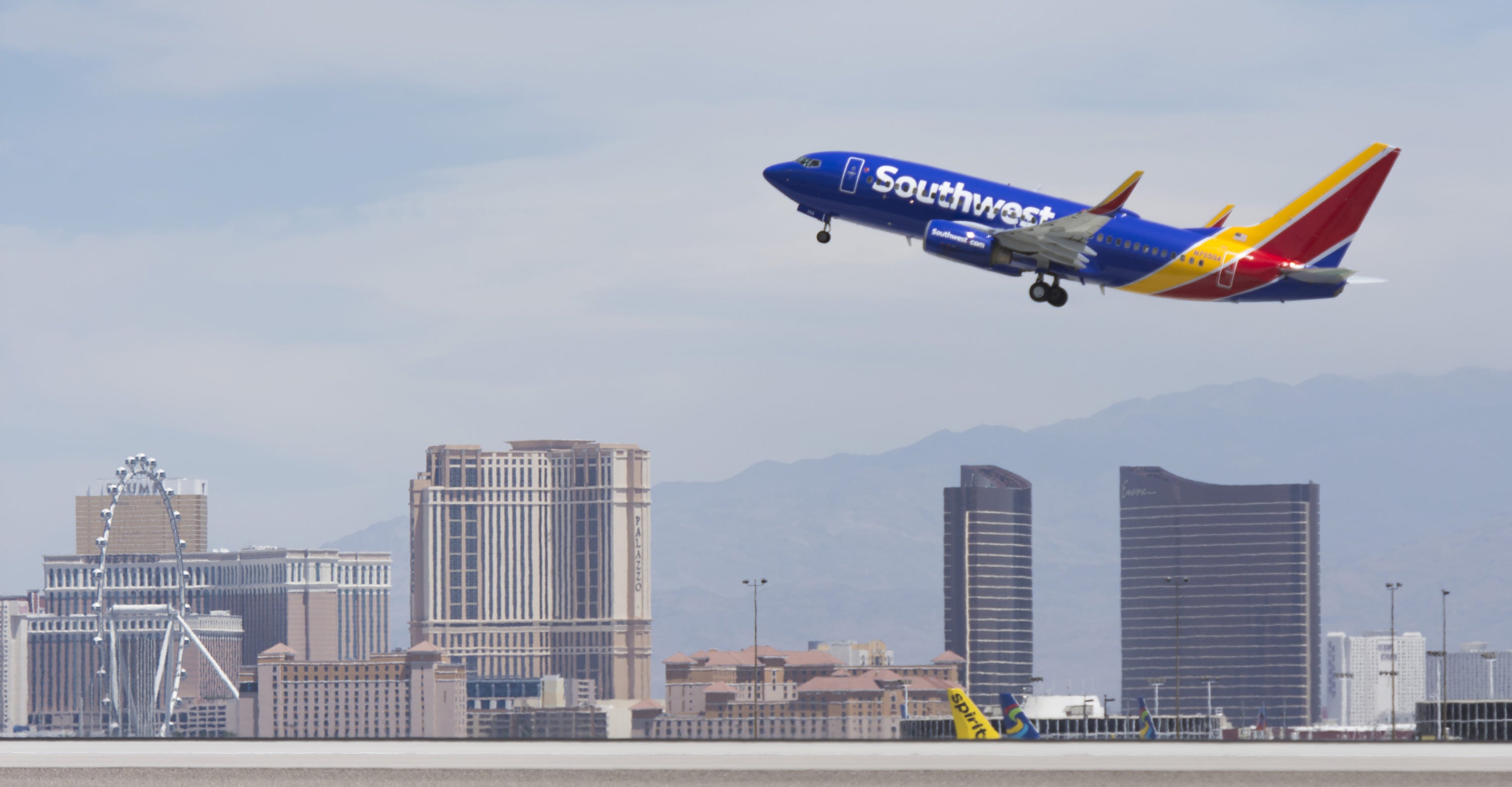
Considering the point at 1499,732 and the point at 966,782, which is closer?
the point at 966,782

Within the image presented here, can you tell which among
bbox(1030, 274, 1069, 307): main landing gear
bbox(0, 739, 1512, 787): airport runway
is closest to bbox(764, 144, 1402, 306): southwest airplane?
bbox(1030, 274, 1069, 307): main landing gear

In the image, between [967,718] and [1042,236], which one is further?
[967,718]

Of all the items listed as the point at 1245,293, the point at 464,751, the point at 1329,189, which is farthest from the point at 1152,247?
the point at 464,751

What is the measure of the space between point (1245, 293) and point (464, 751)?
58945mm

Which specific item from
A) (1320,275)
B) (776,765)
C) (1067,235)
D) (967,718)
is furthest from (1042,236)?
(967,718)

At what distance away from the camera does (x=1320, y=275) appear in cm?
11462

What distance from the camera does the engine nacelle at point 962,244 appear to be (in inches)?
4614

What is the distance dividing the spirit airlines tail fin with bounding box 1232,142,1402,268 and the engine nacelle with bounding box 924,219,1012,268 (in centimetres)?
1559

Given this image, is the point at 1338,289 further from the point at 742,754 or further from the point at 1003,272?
the point at 742,754

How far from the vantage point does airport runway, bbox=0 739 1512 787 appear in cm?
7581

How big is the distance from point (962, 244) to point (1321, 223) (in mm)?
23443

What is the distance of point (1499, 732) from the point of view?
7766 inches

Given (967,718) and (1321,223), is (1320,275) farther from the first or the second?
(967,718)

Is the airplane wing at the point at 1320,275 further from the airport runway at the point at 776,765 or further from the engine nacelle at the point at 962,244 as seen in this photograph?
the airport runway at the point at 776,765
